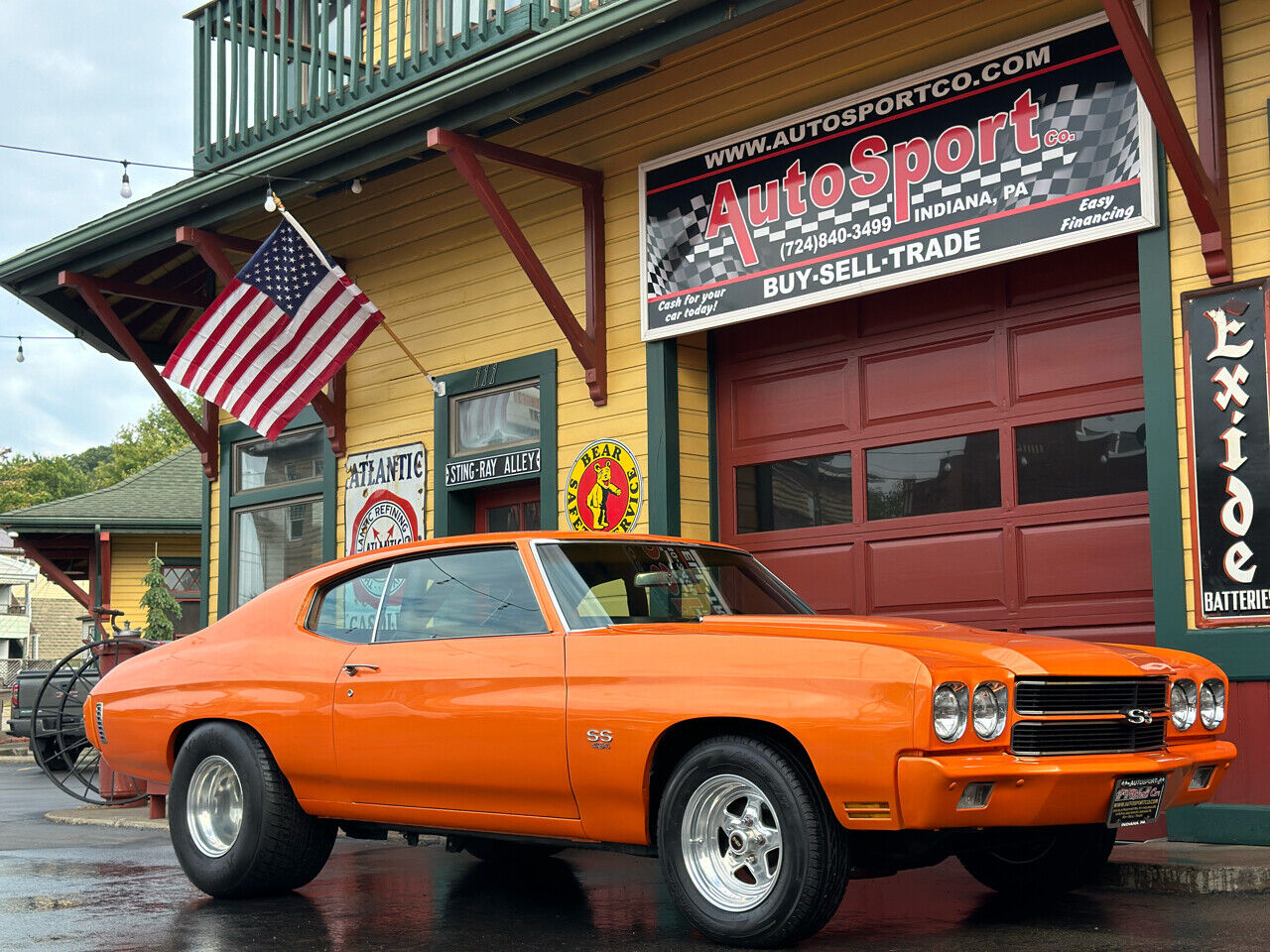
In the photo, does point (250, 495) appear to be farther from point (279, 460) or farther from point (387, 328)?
point (387, 328)

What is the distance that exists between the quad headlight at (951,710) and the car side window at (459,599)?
173cm

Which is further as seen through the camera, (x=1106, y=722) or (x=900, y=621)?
(x=900, y=621)

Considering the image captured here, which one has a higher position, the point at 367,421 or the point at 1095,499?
the point at 367,421

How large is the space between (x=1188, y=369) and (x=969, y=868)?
109 inches

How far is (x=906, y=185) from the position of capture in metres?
9.00

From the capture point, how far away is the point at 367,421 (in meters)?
13.1

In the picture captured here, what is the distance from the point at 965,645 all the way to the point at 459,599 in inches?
87.1

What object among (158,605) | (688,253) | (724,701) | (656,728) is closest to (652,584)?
(656,728)

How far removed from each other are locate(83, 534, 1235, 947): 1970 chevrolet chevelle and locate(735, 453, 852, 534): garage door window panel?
3123 millimetres

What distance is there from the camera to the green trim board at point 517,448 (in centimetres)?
1132

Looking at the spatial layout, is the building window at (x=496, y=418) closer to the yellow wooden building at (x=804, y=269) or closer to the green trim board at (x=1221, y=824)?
the yellow wooden building at (x=804, y=269)

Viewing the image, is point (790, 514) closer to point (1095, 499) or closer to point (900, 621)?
point (1095, 499)

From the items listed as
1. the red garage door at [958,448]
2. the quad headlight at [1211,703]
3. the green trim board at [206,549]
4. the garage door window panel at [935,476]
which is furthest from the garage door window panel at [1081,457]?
the green trim board at [206,549]

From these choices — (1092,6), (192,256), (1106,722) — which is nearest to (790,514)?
(1092,6)
